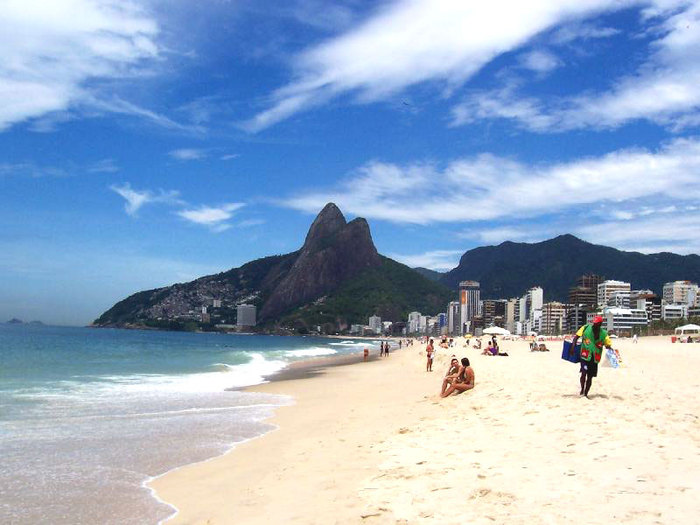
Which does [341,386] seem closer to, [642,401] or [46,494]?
[642,401]

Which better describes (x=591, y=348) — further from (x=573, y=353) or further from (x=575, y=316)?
(x=575, y=316)

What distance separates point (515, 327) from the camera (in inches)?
7613

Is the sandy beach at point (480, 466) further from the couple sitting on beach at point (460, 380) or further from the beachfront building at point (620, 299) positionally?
the beachfront building at point (620, 299)

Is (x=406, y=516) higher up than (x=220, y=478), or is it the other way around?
(x=406, y=516)

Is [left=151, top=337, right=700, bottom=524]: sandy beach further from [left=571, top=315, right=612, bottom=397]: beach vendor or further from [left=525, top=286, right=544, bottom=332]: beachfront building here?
[left=525, top=286, right=544, bottom=332]: beachfront building

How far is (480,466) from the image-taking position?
627 cm

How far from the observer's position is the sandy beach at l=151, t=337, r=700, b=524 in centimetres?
480

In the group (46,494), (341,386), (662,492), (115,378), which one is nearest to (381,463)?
(662,492)

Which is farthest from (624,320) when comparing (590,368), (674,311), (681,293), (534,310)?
(590,368)

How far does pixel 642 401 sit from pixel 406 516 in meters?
6.73

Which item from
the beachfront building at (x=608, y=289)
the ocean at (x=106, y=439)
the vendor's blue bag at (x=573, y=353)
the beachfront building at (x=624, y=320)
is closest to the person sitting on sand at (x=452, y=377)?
the vendor's blue bag at (x=573, y=353)

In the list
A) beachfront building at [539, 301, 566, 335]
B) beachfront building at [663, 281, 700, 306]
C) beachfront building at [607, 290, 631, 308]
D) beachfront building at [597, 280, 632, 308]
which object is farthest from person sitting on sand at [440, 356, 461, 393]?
beachfront building at [663, 281, 700, 306]

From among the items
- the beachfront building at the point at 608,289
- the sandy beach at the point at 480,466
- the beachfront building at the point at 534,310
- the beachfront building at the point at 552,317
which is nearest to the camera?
the sandy beach at the point at 480,466

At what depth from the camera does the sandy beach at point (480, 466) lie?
4801 millimetres
